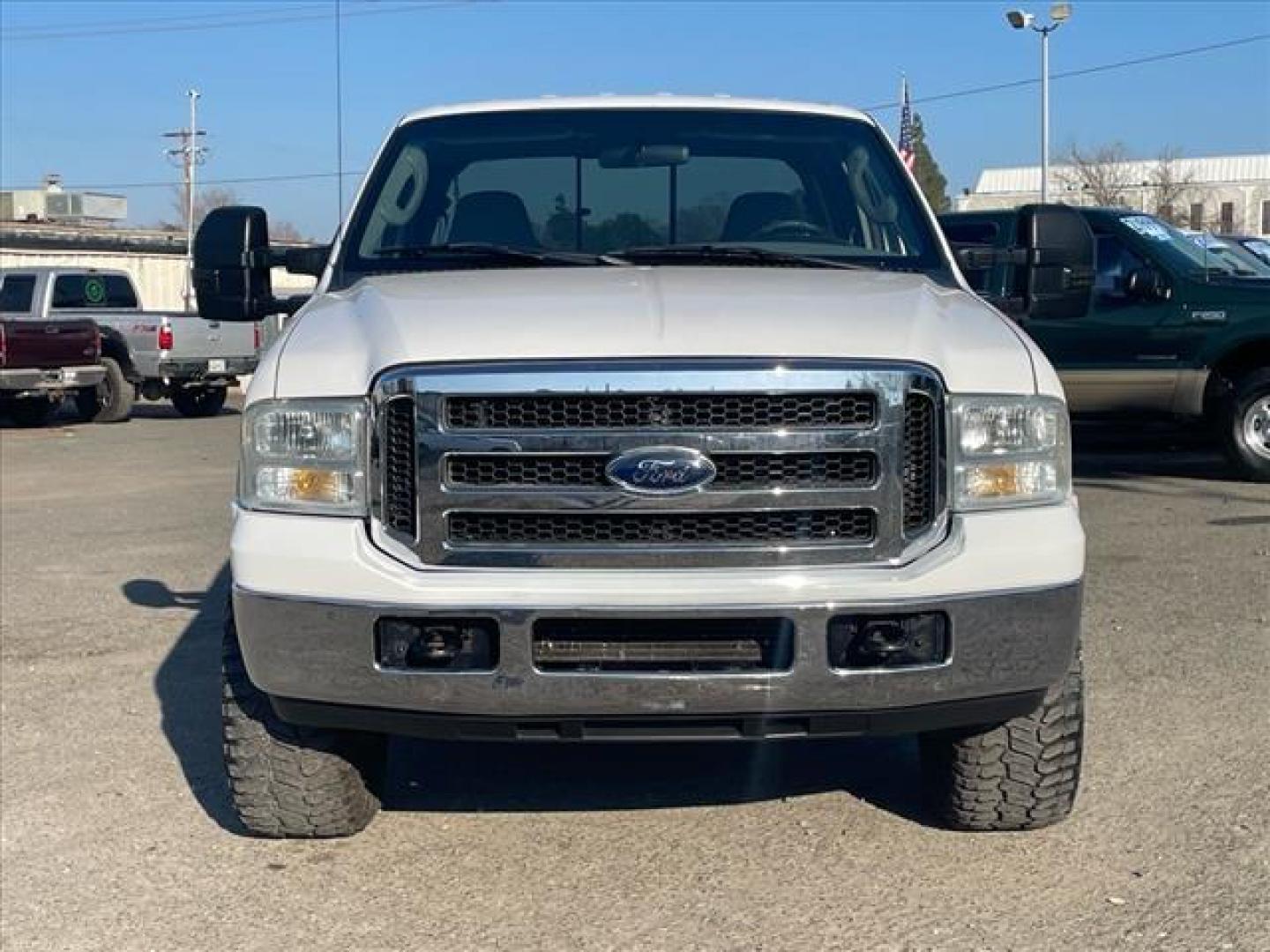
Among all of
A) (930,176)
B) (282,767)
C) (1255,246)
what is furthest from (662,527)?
(930,176)

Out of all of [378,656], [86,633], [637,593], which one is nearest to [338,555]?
[378,656]

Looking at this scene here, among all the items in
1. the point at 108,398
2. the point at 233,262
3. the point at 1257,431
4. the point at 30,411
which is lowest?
the point at 30,411

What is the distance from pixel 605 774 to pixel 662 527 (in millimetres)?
1582

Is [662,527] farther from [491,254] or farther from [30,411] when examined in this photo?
[30,411]

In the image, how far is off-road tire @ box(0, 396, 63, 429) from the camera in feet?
67.2

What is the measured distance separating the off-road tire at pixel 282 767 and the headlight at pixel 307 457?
48 cm

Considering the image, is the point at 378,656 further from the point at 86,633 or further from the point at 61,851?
the point at 86,633

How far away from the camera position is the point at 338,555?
3455 millimetres

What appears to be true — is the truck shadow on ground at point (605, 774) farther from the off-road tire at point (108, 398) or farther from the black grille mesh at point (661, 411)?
the off-road tire at point (108, 398)

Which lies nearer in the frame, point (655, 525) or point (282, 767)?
point (655, 525)

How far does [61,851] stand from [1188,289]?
9379 millimetres

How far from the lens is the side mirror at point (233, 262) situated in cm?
490

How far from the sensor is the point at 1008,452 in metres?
3.57

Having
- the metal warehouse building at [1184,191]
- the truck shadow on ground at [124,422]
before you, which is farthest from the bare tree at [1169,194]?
the truck shadow on ground at [124,422]
